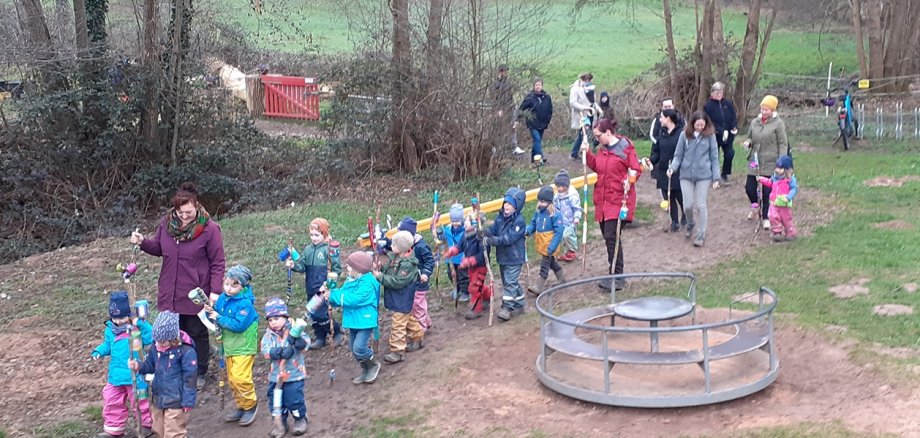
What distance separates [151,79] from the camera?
17844 mm

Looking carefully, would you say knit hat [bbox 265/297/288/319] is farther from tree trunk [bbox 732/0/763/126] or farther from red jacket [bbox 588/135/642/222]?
tree trunk [bbox 732/0/763/126]

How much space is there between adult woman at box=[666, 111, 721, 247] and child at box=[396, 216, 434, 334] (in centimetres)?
420

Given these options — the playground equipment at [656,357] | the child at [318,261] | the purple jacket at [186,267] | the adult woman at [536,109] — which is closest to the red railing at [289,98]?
the adult woman at [536,109]

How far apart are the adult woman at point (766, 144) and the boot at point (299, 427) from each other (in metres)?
7.39

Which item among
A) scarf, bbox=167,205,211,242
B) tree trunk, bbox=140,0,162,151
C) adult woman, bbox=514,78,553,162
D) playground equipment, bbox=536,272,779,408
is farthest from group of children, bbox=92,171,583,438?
tree trunk, bbox=140,0,162,151

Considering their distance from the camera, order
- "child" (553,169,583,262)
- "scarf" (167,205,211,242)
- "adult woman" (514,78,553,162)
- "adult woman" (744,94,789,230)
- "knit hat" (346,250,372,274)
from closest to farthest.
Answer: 1. "scarf" (167,205,211,242)
2. "knit hat" (346,250,372,274)
3. "child" (553,169,583,262)
4. "adult woman" (744,94,789,230)
5. "adult woman" (514,78,553,162)

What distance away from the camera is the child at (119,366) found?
733 centimetres

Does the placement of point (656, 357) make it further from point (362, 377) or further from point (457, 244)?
point (457, 244)

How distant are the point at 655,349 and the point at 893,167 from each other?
1063 cm

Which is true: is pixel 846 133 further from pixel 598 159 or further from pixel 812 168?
pixel 598 159

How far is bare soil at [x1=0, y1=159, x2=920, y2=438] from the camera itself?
7.03m

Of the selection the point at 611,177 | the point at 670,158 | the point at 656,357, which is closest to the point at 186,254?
the point at 656,357

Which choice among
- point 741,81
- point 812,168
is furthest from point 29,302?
point 741,81

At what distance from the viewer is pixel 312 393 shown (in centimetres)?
839
